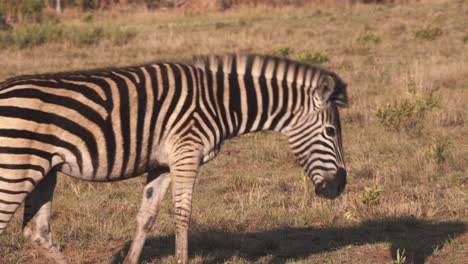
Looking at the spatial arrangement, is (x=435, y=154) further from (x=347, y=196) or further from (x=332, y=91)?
(x=332, y=91)

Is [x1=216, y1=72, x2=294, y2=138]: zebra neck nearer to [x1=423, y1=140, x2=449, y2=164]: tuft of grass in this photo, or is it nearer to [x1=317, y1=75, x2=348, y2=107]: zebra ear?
[x1=317, y1=75, x2=348, y2=107]: zebra ear

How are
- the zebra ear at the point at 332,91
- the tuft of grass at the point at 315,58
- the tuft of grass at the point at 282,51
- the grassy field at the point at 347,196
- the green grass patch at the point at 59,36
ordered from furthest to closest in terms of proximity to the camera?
the green grass patch at the point at 59,36 → the tuft of grass at the point at 282,51 → the tuft of grass at the point at 315,58 → the grassy field at the point at 347,196 → the zebra ear at the point at 332,91

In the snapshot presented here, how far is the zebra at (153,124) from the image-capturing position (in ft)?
16.4

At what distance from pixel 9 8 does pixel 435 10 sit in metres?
17.9

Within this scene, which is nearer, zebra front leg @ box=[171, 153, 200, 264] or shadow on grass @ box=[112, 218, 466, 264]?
zebra front leg @ box=[171, 153, 200, 264]

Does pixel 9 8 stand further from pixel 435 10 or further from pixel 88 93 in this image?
pixel 88 93

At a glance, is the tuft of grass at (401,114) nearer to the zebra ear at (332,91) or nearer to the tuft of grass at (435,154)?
the tuft of grass at (435,154)

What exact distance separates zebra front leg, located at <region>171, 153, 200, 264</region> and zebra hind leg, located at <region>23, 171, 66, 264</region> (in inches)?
37.2

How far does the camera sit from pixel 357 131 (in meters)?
11.3

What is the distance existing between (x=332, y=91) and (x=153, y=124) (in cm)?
142

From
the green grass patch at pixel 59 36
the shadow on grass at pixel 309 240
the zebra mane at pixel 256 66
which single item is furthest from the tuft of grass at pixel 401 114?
the green grass patch at pixel 59 36

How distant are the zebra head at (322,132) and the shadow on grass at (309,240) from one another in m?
0.93

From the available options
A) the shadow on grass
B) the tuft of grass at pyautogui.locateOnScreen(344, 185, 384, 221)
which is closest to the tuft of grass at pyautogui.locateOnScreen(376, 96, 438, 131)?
the tuft of grass at pyautogui.locateOnScreen(344, 185, 384, 221)

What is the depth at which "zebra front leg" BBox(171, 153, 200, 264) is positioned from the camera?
214 inches
